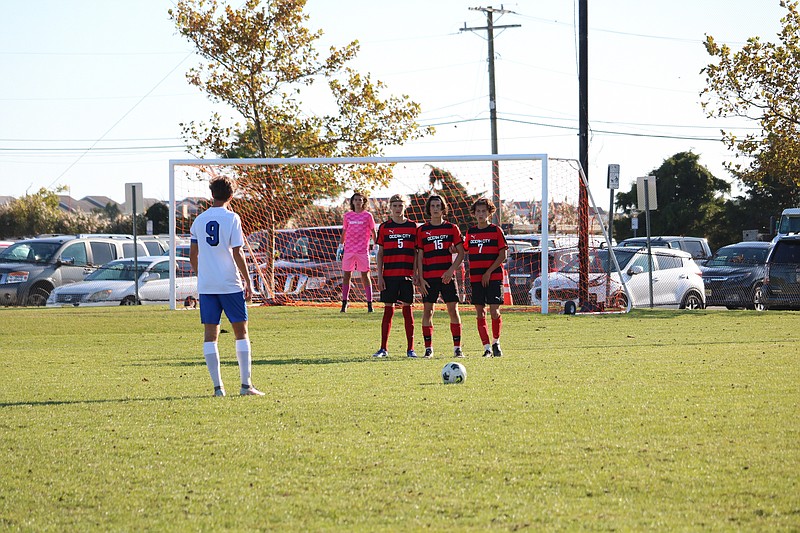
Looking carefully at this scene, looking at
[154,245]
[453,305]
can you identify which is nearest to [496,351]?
[453,305]

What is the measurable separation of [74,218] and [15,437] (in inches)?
2618

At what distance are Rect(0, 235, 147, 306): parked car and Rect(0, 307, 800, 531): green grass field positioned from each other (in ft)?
50.3

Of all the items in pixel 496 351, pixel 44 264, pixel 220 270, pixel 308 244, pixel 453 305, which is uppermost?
pixel 308 244

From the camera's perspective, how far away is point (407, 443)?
22.3ft

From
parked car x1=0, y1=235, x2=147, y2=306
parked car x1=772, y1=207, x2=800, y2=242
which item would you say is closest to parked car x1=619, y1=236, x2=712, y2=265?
parked car x1=772, y1=207, x2=800, y2=242

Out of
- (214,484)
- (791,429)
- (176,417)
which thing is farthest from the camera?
(176,417)

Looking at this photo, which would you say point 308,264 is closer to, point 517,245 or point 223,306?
point 517,245

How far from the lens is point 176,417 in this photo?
7.94m

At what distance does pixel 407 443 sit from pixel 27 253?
76.5 feet

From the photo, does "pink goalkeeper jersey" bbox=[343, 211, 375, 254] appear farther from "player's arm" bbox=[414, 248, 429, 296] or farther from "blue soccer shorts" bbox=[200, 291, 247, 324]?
"blue soccer shorts" bbox=[200, 291, 247, 324]

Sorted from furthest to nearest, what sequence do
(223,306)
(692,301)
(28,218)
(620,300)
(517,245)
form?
(28,218), (517,245), (692,301), (620,300), (223,306)

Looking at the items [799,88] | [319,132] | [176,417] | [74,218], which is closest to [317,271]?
[319,132]

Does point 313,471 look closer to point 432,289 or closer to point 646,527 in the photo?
point 646,527

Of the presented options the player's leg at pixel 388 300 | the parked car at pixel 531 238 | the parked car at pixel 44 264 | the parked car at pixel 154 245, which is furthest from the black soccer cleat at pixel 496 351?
the parked car at pixel 154 245
